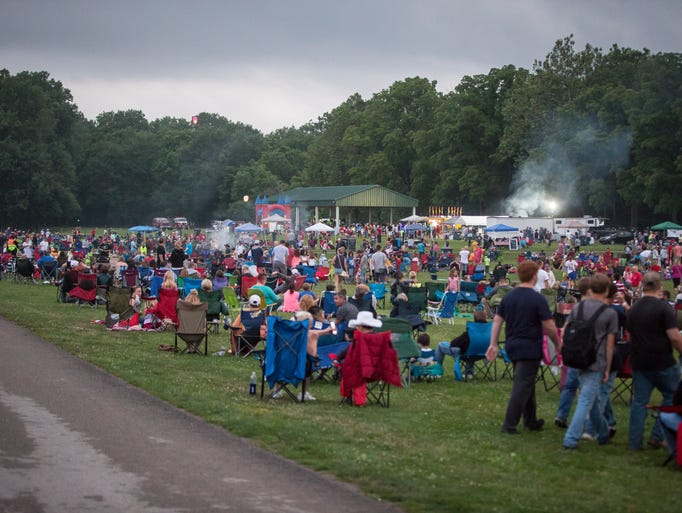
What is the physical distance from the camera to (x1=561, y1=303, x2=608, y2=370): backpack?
28.2 ft

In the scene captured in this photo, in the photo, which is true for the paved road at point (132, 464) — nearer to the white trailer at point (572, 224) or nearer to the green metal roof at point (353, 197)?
the white trailer at point (572, 224)

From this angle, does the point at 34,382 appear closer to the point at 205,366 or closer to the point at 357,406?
the point at 205,366

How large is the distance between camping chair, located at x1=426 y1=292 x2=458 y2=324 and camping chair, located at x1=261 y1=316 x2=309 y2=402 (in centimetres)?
1069

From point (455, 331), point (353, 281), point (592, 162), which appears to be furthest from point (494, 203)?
point (455, 331)

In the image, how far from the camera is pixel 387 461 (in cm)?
818

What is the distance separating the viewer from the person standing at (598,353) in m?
8.64

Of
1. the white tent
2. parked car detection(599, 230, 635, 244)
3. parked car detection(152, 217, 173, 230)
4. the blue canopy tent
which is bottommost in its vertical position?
parked car detection(599, 230, 635, 244)

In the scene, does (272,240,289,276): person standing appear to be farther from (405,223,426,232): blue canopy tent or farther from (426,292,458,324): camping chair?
(405,223,426,232): blue canopy tent


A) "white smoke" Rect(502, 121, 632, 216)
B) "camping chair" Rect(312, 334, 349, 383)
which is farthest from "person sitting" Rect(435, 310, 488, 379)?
"white smoke" Rect(502, 121, 632, 216)

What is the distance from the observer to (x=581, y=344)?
8617 millimetres

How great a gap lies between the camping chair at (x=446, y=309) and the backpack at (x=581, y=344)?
41.8ft

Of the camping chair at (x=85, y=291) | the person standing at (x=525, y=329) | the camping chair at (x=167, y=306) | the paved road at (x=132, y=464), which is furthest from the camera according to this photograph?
the camping chair at (x=85, y=291)

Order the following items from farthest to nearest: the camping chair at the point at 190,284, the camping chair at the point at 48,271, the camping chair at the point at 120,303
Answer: the camping chair at the point at 48,271 < the camping chair at the point at 190,284 < the camping chair at the point at 120,303

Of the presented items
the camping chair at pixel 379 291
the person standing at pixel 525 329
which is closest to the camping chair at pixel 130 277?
the camping chair at pixel 379 291
